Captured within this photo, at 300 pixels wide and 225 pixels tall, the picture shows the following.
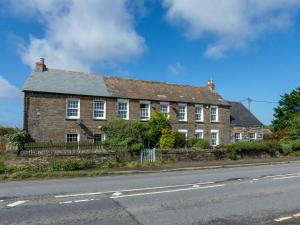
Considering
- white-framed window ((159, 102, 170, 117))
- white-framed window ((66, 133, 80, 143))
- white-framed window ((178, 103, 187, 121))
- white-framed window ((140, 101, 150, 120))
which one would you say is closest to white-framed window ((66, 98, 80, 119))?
white-framed window ((66, 133, 80, 143))

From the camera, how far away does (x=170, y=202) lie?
391 inches

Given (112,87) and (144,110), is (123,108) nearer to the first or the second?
(144,110)

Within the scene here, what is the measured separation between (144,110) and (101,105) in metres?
4.56

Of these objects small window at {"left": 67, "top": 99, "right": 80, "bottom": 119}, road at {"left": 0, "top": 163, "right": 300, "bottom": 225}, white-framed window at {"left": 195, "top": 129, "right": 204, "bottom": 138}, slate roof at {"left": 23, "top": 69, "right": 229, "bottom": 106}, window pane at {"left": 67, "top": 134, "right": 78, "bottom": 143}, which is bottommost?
road at {"left": 0, "top": 163, "right": 300, "bottom": 225}

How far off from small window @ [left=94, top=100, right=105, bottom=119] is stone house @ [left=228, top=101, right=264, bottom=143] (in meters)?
17.1

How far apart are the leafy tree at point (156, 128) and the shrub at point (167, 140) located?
63cm

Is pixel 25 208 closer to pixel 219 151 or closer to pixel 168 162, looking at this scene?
pixel 168 162

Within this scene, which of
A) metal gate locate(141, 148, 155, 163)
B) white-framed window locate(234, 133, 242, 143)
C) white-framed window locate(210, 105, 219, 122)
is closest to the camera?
metal gate locate(141, 148, 155, 163)

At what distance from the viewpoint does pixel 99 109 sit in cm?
3306

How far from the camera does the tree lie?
181ft

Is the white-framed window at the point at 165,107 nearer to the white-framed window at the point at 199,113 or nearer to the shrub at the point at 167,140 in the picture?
the white-framed window at the point at 199,113

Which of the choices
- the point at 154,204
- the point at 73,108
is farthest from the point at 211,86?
the point at 154,204

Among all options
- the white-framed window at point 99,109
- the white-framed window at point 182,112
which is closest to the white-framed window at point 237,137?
the white-framed window at point 182,112

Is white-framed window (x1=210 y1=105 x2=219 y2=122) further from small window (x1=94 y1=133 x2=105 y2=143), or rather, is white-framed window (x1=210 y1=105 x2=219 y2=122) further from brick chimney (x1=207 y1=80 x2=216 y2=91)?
small window (x1=94 y1=133 x2=105 y2=143)
